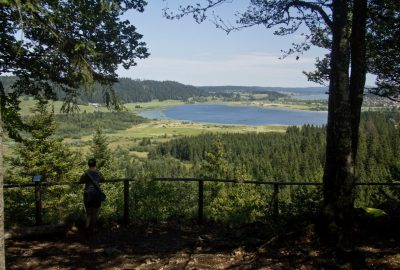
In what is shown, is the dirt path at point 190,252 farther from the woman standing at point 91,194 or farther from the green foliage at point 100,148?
the green foliage at point 100,148

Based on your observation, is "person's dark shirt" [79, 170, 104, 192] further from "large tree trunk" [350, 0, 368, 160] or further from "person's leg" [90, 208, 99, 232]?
"large tree trunk" [350, 0, 368, 160]

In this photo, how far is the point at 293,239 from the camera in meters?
6.46

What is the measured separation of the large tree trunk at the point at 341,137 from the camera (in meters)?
6.25

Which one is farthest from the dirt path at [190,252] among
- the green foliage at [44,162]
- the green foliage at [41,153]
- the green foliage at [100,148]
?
the green foliage at [100,148]

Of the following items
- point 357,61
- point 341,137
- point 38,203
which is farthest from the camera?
point 38,203

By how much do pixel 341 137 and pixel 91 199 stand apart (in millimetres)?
5397

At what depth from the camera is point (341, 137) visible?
6.27 m

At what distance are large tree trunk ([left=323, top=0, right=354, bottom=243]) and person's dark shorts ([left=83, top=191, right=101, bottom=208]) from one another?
16.0 ft

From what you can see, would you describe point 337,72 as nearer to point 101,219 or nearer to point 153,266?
point 153,266

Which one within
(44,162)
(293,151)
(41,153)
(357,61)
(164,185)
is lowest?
(293,151)

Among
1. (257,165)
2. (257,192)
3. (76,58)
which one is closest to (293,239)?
(76,58)

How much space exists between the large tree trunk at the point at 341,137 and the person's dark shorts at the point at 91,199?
487cm

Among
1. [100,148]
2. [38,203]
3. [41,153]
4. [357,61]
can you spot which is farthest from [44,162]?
[357,61]

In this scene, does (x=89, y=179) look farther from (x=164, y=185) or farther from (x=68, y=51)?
(x=164, y=185)
